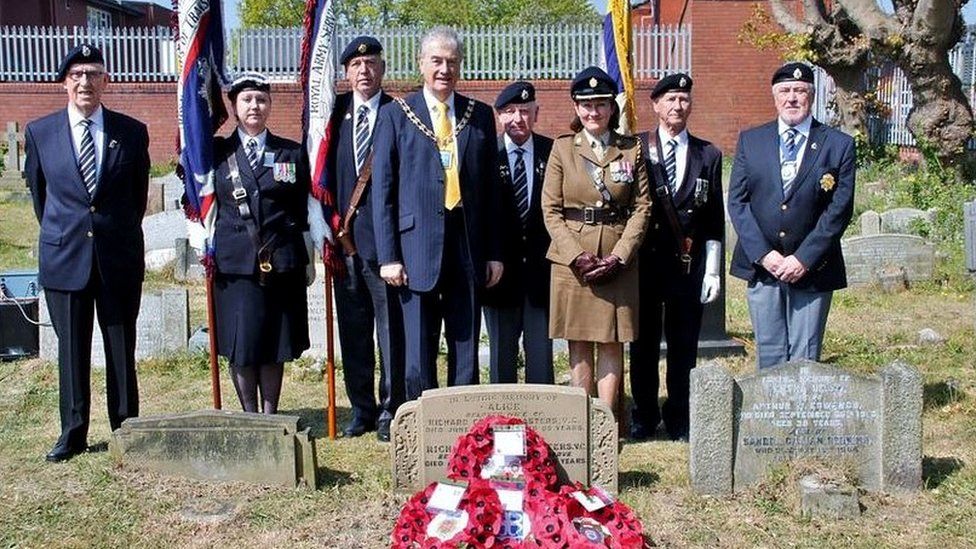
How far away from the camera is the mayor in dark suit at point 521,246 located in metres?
6.14

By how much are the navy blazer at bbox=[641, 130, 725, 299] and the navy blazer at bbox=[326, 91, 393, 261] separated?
1.50 m

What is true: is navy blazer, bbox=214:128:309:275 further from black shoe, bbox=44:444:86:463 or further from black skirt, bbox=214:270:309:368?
black shoe, bbox=44:444:86:463

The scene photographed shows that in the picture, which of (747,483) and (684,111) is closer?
(747,483)

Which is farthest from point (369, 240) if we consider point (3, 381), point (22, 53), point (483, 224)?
point (22, 53)

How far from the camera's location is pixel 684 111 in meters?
6.06

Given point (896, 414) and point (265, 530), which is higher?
point (896, 414)

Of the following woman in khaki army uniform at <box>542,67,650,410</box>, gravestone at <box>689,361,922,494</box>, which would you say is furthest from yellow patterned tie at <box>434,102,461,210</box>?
gravestone at <box>689,361,922,494</box>

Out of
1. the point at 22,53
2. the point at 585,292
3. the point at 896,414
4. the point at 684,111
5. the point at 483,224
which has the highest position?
the point at 22,53

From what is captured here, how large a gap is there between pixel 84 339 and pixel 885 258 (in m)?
8.36

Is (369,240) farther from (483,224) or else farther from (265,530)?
(265,530)

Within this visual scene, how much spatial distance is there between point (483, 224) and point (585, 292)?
0.64 metres

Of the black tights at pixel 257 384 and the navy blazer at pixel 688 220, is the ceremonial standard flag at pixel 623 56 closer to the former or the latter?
the navy blazer at pixel 688 220

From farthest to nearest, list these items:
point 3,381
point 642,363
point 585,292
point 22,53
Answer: point 22,53, point 3,381, point 642,363, point 585,292

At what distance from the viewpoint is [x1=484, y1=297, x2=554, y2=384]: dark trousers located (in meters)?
6.32
